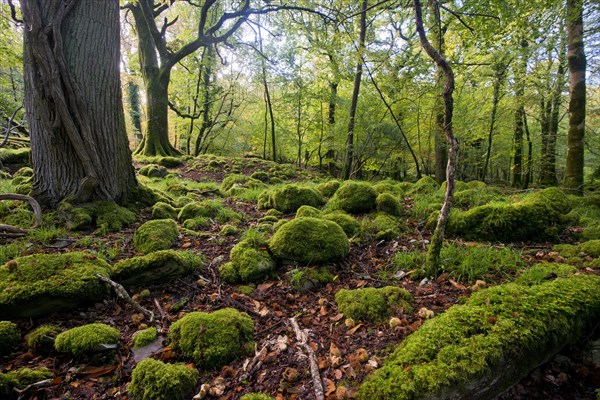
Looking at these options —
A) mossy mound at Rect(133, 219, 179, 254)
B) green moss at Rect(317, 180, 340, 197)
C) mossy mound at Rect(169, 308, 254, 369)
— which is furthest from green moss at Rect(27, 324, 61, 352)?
green moss at Rect(317, 180, 340, 197)

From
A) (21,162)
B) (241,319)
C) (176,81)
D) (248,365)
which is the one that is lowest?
(248,365)

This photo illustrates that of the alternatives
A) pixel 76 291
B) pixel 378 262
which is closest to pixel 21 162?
pixel 76 291

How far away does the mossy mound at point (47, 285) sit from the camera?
2303 millimetres

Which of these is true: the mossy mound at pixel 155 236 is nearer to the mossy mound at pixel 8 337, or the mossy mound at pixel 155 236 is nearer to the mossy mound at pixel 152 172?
the mossy mound at pixel 8 337

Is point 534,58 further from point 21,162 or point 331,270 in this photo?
point 21,162

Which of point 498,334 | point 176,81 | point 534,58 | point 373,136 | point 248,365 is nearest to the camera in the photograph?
point 498,334

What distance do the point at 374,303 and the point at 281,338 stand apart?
2.86 feet

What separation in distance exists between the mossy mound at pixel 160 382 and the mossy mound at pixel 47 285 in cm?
114

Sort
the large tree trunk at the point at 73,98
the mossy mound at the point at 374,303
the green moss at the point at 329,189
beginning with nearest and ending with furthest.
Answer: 1. the mossy mound at the point at 374,303
2. the large tree trunk at the point at 73,98
3. the green moss at the point at 329,189

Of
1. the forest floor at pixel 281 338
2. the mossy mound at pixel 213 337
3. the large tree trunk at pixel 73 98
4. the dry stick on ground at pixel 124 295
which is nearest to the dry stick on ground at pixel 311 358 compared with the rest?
the forest floor at pixel 281 338

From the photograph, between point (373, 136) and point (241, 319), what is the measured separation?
967cm

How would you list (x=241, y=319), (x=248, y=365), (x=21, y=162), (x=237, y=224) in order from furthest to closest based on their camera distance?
(x=21, y=162) < (x=237, y=224) < (x=241, y=319) < (x=248, y=365)

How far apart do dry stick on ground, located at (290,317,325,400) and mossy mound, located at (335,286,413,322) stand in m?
0.45

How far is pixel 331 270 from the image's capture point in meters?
3.38
